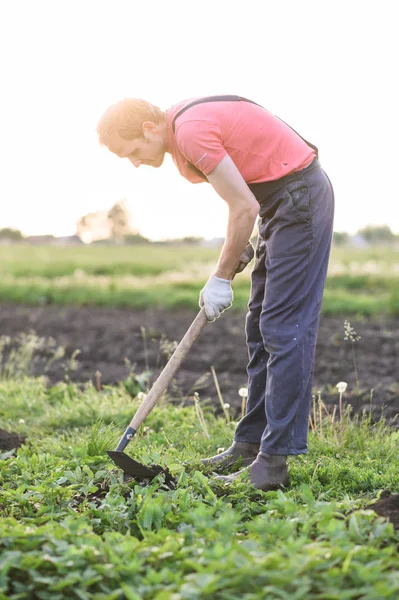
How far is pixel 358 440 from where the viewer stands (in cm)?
397

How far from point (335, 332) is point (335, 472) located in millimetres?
5594

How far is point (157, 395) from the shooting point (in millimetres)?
3514

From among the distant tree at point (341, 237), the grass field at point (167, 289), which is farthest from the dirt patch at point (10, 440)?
the distant tree at point (341, 237)

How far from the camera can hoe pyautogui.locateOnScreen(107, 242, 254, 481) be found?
3.31 meters

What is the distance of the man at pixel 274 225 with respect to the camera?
3299mm

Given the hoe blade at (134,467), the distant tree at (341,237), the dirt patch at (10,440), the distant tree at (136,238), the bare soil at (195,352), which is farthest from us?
the distant tree at (136,238)

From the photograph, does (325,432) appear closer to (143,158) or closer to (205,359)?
(143,158)

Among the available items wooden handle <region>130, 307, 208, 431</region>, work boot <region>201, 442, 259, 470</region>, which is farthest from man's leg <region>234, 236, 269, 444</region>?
wooden handle <region>130, 307, 208, 431</region>

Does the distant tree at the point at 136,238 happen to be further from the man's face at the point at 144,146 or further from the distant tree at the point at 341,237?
the man's face at the point at 144,146

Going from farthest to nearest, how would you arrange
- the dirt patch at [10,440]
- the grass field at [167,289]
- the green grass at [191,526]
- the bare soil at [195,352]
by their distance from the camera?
1. the grass field at [167,289]
2. the bare soil at [195,352]
3. the dirt patch at [10,440]
4. the green grass at [191,526]

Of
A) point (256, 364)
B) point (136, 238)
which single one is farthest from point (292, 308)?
point (136, 238)

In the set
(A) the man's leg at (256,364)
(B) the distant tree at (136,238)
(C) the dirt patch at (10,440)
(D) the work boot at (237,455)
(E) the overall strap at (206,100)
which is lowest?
(C) the dirt patch at (10,440)

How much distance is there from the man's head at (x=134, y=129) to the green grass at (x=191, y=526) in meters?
1.44

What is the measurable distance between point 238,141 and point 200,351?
16.1ft
